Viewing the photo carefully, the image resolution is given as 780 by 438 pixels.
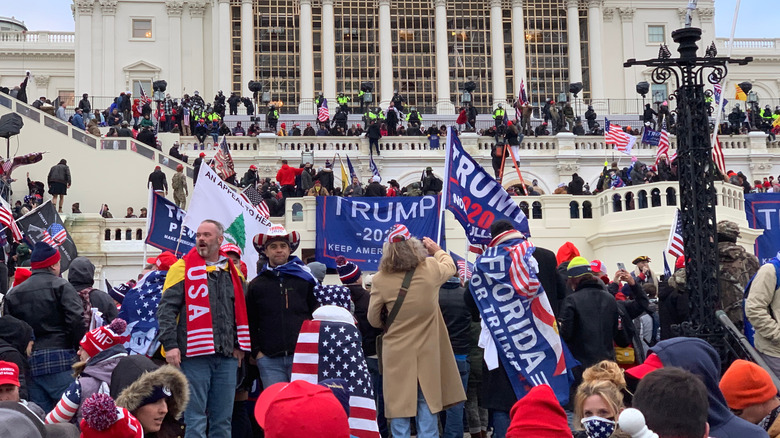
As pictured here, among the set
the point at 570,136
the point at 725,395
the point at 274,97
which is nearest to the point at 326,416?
the point at 725,395

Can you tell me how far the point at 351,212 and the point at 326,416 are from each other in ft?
58.5

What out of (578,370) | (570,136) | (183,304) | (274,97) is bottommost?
(578,370)

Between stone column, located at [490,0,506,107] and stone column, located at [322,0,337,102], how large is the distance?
22.6 ft

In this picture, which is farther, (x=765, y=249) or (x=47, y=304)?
(x=765, y=249)

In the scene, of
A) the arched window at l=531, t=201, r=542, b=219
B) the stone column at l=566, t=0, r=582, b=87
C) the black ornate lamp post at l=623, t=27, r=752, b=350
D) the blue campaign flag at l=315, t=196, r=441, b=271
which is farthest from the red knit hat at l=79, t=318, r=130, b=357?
the stone column at l=566, t=0, r=582, b=87

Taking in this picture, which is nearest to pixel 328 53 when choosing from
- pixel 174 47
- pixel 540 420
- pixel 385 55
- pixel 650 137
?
pixel 385 55

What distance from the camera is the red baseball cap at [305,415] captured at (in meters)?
3.59

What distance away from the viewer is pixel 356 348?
22.3 feet

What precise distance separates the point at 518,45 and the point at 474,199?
42311 millimetres

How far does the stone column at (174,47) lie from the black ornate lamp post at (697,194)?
4419 centimetres

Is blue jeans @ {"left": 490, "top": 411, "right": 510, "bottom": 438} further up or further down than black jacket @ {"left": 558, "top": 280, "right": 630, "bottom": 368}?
further down

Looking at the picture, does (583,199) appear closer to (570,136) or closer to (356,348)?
(570,136)

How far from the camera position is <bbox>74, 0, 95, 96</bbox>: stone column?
51594mm

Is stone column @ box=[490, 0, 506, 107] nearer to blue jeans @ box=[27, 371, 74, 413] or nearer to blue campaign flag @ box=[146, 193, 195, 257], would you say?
blue campaign flag @ box=[146, 193, 195, 257]
